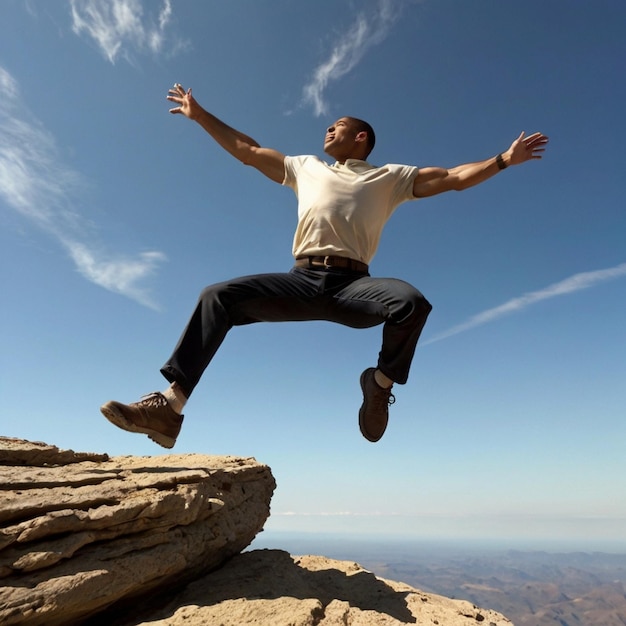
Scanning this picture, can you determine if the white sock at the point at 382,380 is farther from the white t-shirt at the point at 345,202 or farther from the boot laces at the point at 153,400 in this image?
the boot laces at the point at 153,400

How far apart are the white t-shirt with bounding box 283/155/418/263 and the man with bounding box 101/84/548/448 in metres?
0.01

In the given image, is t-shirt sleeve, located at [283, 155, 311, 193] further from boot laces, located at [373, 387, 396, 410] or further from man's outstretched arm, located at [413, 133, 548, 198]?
boot laces, located at [373, 387, 396, 410]

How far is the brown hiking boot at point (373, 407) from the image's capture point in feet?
18.1

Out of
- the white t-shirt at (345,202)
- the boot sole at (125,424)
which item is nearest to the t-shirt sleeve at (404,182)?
the white t-shirt at (345,202)

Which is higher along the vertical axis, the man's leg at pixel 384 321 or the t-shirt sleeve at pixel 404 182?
the t-shirt sleeve at pixel 404 182

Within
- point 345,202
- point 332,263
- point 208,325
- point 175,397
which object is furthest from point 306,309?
point 175,397

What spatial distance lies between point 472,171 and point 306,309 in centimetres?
304

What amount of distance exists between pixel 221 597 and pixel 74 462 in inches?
111

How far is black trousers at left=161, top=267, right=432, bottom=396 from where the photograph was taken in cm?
496

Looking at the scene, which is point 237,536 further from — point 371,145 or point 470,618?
point 371,145

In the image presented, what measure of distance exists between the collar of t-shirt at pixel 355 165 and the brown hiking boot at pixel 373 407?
2.80 m

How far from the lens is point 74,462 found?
5.77m

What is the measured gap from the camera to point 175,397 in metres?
4.86

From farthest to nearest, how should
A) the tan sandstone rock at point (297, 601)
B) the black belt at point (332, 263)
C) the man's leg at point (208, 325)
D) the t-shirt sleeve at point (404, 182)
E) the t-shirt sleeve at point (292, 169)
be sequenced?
the t-shirt sleeve at point (292, 169), the t-shirt sleeve at point (404, 182), the black belt at point (332, 263), the man's leg at point (208, 325), the tan sandstone rock at point (297, 601)
